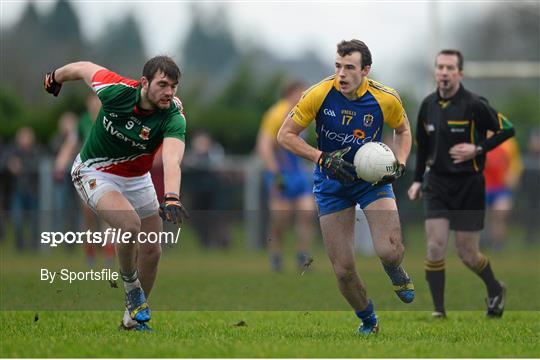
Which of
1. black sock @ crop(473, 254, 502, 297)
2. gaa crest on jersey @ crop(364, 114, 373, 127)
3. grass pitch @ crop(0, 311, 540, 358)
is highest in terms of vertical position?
gaa crest on jersey @ crop(364, 114, 373, 127)

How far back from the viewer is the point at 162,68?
8.84 meters

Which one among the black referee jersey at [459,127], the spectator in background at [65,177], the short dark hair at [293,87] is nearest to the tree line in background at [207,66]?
the spectator in background at [65,177]

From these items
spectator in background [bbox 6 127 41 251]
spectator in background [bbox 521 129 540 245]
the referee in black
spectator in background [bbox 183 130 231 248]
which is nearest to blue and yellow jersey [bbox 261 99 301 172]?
the referee in black

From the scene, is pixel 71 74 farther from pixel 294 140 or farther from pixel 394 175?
pixel 394 175

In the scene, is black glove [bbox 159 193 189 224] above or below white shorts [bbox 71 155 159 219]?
below

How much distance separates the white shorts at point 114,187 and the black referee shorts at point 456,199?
120 inches

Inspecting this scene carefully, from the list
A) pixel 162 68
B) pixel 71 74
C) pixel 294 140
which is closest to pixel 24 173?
pixel 71 74

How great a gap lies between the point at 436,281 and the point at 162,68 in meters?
3.81

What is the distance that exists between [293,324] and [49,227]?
3540mm

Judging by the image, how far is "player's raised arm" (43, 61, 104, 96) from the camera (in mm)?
9375

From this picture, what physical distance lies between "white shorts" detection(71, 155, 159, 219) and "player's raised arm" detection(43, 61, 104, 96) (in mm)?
634

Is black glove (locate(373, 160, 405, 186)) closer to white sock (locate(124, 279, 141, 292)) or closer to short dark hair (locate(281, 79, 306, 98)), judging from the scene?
white sock (locate(124, 279, 141, 292))

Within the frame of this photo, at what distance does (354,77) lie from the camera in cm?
909

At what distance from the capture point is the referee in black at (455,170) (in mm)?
11234
